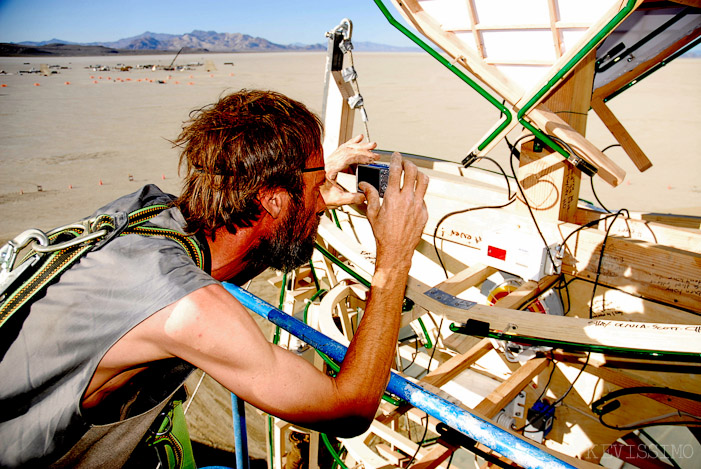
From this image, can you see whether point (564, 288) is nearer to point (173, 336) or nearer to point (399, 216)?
point (399, 216)

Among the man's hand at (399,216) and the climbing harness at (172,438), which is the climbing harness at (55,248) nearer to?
the man's hand at (399,216)

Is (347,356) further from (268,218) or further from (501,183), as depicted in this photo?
(501,183)

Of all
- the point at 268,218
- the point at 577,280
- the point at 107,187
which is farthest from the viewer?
the point at 107,187

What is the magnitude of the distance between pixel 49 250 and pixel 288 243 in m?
0.75

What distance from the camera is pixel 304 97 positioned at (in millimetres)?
19344

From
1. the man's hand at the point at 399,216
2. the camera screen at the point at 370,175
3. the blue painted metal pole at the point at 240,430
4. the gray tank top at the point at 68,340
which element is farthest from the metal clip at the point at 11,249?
the camera screen at the point at 370,175

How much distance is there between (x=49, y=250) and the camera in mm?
1103

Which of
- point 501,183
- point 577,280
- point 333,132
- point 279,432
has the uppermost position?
point 333,132

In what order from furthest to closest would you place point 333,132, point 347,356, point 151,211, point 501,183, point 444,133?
point 444,133, point 501,183, point 333,132, point 151,211, point 347,356

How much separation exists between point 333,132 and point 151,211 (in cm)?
186

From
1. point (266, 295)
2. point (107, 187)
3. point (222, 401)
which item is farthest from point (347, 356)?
point (107, 187)

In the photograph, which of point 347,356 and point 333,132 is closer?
point 347,356

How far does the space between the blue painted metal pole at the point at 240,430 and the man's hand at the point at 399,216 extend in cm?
105

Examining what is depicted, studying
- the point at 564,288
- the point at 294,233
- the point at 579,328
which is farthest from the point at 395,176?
the point at 564,288
